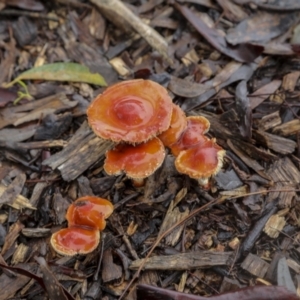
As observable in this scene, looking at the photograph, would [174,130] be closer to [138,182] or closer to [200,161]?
[200,161]

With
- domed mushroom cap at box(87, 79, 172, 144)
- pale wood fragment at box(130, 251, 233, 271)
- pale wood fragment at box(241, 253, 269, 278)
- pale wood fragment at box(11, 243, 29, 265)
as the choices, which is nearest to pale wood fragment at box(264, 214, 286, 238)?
pale wood fragment at box(241, 253, 269, 278)

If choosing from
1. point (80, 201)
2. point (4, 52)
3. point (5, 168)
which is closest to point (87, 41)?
point (4, 52)

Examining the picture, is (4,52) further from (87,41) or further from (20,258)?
(20,258)

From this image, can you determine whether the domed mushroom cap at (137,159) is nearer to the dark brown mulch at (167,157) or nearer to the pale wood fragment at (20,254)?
Result: the dark brown mulch at (167,157)

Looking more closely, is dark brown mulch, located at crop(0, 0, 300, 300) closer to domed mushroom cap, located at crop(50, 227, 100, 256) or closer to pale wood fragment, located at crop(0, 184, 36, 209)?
pale wood fragment, located at crop(0, 184, 36, 209)

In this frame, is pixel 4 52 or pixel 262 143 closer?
pixel 262 143

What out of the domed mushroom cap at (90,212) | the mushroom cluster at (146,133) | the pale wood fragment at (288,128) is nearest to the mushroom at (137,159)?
the mushroom cluster at (146,133)

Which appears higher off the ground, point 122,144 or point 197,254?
point 122,144
